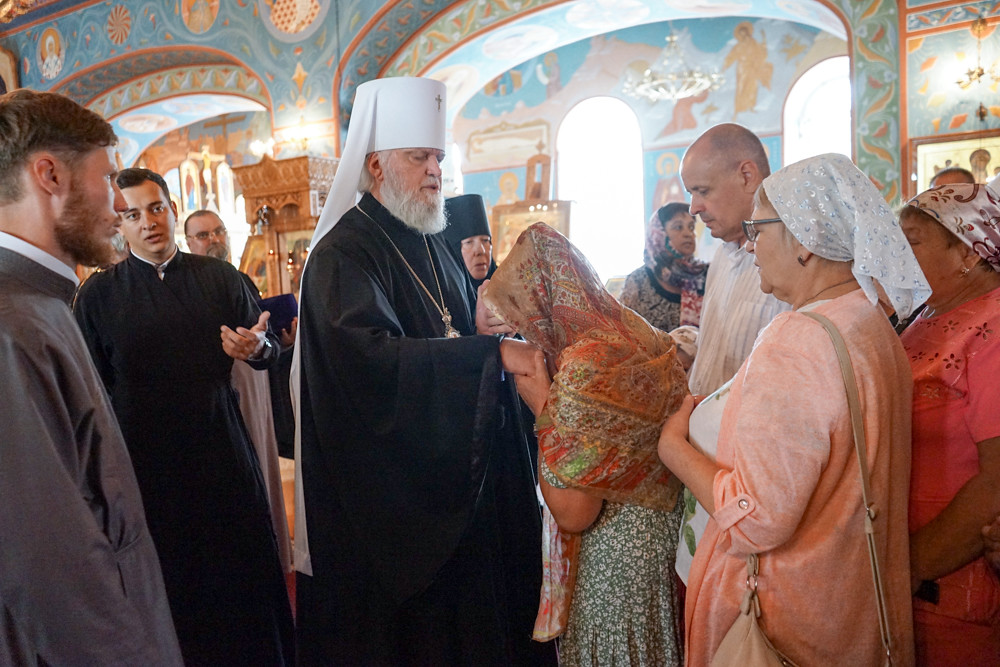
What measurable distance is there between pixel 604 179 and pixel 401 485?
12.1 meters

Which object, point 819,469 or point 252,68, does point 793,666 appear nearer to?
point 819,469

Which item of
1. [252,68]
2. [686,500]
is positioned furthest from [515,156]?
[686,500]

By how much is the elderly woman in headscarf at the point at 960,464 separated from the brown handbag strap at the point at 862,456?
274 millimetres

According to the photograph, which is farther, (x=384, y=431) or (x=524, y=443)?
(x=524, y=443)

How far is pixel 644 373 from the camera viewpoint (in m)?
1.70

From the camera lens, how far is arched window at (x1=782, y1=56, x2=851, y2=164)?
37.9 ft

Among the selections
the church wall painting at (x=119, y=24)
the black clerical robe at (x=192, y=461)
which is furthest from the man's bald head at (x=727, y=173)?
the church wall painting at (x=119, y=24)

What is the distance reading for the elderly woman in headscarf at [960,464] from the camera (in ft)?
5.42

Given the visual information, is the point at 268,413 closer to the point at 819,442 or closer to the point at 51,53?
the point at 819,442

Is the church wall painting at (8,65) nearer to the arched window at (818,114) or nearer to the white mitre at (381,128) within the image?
the arched window at (818,114)

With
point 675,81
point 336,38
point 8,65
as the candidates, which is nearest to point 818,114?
point 675,81

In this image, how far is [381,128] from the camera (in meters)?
2.57

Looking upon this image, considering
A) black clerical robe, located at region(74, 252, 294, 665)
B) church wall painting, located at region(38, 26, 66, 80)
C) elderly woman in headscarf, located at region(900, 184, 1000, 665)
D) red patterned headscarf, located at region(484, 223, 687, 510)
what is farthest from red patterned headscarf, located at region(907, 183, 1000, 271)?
church wall painting, located at region(38, 26, 66, 80)

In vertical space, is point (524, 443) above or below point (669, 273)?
below
